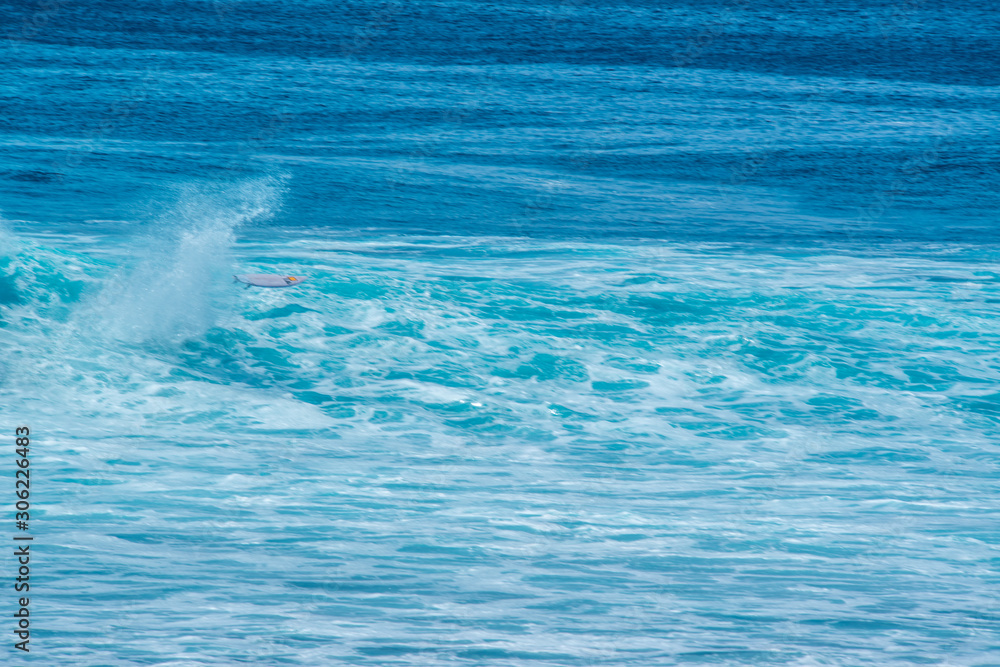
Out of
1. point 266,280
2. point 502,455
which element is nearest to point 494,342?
point 502,455

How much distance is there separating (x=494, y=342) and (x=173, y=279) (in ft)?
13.9

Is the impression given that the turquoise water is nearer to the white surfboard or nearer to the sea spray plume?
the sea spray plume

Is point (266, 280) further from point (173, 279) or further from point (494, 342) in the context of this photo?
point (494, 342)

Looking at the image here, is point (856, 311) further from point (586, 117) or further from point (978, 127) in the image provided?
point (978, 127)

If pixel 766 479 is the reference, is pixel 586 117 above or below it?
above

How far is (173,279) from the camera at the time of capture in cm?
1289

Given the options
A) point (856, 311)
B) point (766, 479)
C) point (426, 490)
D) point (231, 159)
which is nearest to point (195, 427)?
point (426, 490)

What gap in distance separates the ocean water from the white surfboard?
0.29 metres

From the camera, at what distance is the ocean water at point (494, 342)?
5945mm

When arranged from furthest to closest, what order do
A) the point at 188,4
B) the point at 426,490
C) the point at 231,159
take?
the point at 188,4 → the point at 231,159 → the point at 426,490

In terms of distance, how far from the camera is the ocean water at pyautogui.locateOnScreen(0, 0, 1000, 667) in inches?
234

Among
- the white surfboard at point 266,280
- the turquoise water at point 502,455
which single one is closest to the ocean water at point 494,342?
the turquoise water at point 502,455

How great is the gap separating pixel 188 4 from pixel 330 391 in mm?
21712

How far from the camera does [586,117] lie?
24.3m
